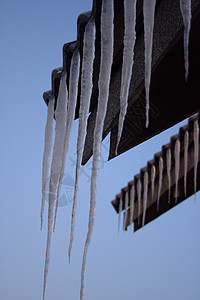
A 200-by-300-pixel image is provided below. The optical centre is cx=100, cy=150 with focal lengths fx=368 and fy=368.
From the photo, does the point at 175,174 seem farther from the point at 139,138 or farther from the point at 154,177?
the point at 139,138

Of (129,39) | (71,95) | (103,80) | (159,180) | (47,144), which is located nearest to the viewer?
(129,39)

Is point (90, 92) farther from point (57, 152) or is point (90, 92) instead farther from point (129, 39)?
point (57, 152)

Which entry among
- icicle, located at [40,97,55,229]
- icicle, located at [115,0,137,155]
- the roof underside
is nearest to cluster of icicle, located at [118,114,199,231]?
the roof underside

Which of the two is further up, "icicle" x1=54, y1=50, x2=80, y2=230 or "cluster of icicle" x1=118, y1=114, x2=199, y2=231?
"icicle" x1=54, y1=50, x2=80, y2=230

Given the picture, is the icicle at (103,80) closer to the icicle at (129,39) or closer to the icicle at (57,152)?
the icicle at (129,39)

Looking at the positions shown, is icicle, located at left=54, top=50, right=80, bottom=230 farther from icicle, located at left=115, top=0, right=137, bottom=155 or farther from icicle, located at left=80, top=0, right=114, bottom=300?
icicle, located at left=115, top=0, right=137, bottom=155

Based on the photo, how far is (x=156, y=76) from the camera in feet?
4.61

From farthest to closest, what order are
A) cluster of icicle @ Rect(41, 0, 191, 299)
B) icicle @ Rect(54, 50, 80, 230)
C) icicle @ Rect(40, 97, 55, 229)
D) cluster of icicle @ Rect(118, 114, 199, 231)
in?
cluster of icicle @ Rect(118, 114, 199, 231) → icicle @ Rect(40, 97, 55, 229) → icicle @ Rect(54, 50, 80, 230) → cluster of icicle @ Rect(41, 0, 191, 299)

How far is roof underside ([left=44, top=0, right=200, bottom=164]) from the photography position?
1119 millimetres

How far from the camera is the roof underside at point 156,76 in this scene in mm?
1119

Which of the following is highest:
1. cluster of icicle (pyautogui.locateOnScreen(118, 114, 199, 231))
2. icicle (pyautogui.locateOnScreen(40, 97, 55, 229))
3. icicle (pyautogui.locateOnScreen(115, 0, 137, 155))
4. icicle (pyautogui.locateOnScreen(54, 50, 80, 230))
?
icicle (pyautogui.locateOnScreen(115, 0, 137, 155))

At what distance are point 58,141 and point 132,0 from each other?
617 mm

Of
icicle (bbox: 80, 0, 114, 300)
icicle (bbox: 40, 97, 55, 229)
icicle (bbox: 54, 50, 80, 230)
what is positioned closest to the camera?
icicle (bbox: 80, 0, 114, 300)

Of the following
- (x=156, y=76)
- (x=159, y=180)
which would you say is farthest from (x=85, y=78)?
(x=159, y=180)
